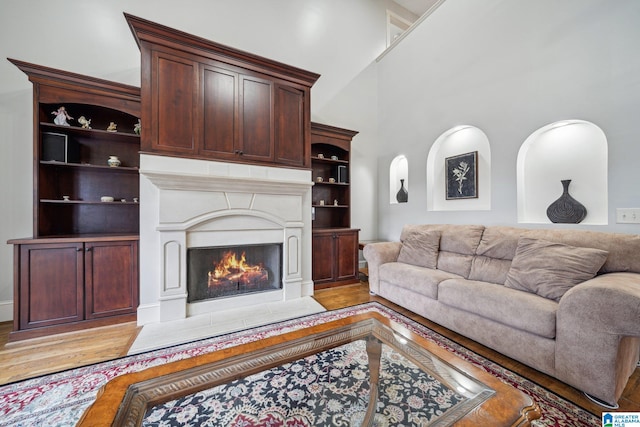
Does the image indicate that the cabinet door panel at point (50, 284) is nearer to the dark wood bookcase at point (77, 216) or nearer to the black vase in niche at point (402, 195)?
the dark wood bookcase at point (77, 216)

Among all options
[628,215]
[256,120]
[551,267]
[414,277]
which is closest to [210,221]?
[256,120]

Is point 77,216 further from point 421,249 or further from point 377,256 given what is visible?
point 421,249

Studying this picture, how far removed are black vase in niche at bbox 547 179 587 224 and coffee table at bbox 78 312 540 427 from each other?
2.16 meters

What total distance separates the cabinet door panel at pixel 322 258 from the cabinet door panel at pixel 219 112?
1612 millimetres

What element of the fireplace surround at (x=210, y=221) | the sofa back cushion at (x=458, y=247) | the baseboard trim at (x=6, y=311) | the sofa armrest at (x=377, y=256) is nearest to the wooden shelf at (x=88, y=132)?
the fireplace surround at (x=210, y=221)

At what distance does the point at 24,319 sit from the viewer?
6.71 ft

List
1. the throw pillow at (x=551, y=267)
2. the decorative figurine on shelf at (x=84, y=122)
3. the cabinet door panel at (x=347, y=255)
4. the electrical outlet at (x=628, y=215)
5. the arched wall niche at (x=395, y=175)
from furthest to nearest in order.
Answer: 1. the arched wall niche at (x=395, y=175)
2. the cabinet door panel at (x=347, y=255)
3. the decorative figurine on shelf at (x=84, y=122)
4. the electrical outlet at (x=628, y=215)
5. the throw pillow at (x=551, y=267)

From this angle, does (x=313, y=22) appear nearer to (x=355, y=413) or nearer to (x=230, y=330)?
(x=230, y=330)

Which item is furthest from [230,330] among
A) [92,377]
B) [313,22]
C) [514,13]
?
[313,22]

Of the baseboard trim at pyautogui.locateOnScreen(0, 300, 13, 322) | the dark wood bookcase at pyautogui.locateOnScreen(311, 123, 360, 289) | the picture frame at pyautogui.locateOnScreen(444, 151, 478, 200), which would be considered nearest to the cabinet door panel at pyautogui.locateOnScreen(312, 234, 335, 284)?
the dark wood bookcase at pyautogui.locateOnScreen(311, 123, 360, 289)

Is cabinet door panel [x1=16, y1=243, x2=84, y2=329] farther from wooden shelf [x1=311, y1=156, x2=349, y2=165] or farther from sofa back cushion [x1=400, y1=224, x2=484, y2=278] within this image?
sofa back cushion [x1=400, y1=224, x2=484, y2=278]

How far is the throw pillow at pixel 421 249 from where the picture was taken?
9.39 feet

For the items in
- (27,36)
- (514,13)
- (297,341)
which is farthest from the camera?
(514,13)

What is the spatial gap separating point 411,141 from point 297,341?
363 cm
